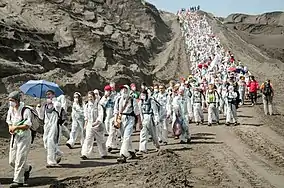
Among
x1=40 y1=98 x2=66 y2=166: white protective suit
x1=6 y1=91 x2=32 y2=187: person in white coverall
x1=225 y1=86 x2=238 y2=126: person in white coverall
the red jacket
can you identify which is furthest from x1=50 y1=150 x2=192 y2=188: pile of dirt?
the red jacket

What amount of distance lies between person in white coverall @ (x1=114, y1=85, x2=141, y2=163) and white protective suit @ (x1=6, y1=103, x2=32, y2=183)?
3064mm

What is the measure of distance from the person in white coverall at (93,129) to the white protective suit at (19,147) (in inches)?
123

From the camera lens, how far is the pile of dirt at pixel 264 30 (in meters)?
69.5

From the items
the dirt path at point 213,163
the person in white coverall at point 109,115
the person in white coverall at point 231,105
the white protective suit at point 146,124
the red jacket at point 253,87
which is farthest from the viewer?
the red jacket at point 253,87

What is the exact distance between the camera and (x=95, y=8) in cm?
4834

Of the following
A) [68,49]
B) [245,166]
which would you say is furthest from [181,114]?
[68,49]

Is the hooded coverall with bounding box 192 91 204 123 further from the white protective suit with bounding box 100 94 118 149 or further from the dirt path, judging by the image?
the white protective suit with bounding box 100 94 118 149

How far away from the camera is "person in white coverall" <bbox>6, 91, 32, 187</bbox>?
10.7m

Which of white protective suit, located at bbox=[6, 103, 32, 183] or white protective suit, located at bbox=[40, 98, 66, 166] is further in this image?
white protective suit, located at bbox=[40, 98, 66, 166]

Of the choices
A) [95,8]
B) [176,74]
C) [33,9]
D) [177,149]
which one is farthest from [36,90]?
[95,8]

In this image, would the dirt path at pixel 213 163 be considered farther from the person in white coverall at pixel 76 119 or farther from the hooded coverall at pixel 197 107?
the hooded coverall at pixel 197 107

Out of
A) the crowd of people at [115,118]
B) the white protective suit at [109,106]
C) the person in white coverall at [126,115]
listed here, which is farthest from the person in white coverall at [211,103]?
the person in white coverall at [126,115]

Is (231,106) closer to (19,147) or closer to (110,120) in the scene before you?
(110,120)

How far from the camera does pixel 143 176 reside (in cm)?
1129
